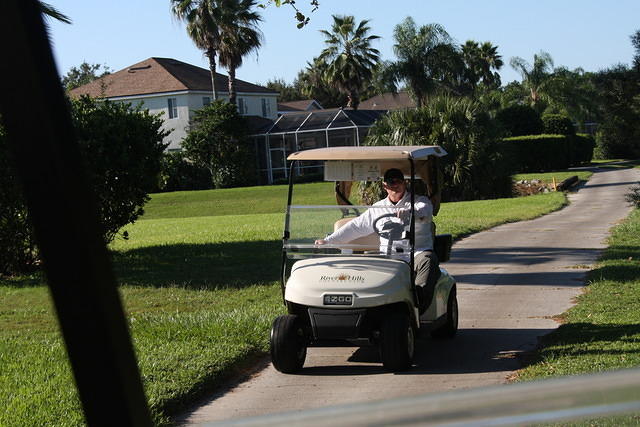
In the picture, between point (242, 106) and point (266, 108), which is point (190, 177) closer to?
point (242, 106)

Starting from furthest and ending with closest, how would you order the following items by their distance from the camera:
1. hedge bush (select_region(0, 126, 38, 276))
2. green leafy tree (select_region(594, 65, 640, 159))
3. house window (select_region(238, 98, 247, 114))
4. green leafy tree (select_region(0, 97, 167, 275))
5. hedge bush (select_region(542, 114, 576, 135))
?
house window (select_region(238, 98, 247, 114)) < hedge bush (select_region(542, 114, 576, 135)) < green leafy tree (select_region(594, 65, 640, 159)) < green leafy tree (select_region(0, 97, 167, 275)) < hedge bush (select_region(0, 126, 38, 276))

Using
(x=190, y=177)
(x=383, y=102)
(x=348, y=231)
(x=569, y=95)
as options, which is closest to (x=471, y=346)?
(x=348, y=231)

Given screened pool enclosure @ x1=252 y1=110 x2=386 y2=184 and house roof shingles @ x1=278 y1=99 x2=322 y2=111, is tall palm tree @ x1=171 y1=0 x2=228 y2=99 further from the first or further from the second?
house roof shingles @ x1=278 y1=99 x2=322 y2=111

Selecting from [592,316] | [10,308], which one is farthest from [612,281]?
[10,308]

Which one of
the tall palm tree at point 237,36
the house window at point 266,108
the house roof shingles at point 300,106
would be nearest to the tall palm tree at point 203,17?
the tall palm tree at point 237,36

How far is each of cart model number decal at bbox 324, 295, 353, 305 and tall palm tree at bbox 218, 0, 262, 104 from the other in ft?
153

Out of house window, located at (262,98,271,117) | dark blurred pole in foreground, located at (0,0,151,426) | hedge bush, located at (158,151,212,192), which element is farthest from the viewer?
house window, located at (262,98,271,117)

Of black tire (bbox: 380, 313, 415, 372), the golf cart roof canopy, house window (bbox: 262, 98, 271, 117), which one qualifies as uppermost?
house window (bbox: 262, 98, 271, 117)

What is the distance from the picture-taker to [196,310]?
10062mm

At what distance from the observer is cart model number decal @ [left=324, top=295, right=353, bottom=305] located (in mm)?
6797

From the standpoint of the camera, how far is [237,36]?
173 ft

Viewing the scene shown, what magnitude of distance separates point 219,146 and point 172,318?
42.5 metres

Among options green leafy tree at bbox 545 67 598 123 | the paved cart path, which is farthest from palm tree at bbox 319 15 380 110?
the paved cart path

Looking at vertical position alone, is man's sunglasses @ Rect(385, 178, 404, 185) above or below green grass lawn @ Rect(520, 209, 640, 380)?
above
